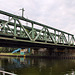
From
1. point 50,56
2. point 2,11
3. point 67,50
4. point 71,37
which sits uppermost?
point 2,11

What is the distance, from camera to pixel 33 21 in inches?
1142

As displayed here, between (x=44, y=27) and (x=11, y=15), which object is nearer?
Result: (x=11, y=15)

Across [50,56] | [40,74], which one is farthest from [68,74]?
[50,56]

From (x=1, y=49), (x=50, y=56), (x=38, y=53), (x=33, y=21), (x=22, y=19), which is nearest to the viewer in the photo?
(x=22, y=19)

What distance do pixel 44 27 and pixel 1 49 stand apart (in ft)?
284

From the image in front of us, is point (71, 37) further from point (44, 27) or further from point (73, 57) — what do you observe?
point (44, 27)

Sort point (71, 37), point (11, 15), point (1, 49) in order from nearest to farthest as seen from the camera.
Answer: point (11, 15)
point (71, 37)
point (1, 49)

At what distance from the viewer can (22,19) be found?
2638 centimetres

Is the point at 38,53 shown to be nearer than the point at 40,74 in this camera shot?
No

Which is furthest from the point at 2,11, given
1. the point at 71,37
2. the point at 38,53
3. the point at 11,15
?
the point at 38,53

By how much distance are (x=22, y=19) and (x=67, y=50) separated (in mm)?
51268

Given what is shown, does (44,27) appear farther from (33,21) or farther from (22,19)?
(22,19)

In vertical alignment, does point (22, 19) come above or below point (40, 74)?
above

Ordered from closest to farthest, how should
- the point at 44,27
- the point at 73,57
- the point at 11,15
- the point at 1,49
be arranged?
1. the point at 11,15
2. the point at 44,27
3. the point at 73,57
4. the point at 1,49
